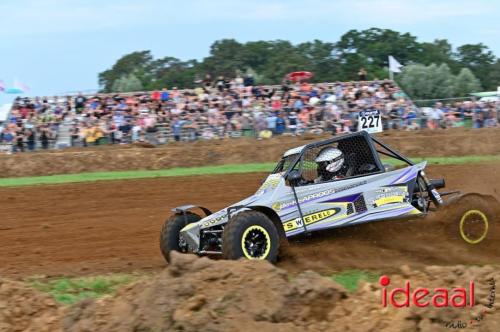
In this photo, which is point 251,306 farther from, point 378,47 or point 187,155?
point 378,47

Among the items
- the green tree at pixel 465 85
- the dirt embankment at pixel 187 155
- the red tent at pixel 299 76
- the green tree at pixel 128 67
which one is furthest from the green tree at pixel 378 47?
the dirt embankment at pixel 187 155

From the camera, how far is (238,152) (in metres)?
22.9

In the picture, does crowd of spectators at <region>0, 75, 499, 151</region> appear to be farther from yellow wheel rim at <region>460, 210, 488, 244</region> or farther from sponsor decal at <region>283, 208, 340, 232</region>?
sponsor decal at <region>283, 208, 340, 232</region>

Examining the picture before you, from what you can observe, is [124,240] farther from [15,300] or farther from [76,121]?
[76,121]

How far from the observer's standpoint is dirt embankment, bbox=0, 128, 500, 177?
2245 centimetres

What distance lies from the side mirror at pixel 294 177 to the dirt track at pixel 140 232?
0.81m

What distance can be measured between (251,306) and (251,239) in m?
2.82

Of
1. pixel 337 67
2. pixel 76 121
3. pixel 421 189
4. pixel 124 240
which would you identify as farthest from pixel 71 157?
pixel 337 67

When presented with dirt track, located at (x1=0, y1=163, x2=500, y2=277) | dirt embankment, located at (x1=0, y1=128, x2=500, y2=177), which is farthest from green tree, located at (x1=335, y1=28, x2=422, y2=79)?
dirt track, located at (x1=0, y1=163, x2=500, y2=277)

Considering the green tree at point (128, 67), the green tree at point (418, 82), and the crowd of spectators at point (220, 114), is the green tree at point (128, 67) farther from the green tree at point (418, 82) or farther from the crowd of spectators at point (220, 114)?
the crowd of spectators at point (220, 114)

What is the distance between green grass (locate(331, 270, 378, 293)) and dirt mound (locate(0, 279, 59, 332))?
2954 mm

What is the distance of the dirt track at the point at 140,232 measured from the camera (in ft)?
28.4

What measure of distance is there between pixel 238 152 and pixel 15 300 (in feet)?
55.7

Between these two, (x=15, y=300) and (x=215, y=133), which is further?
(x=215, y=133)
